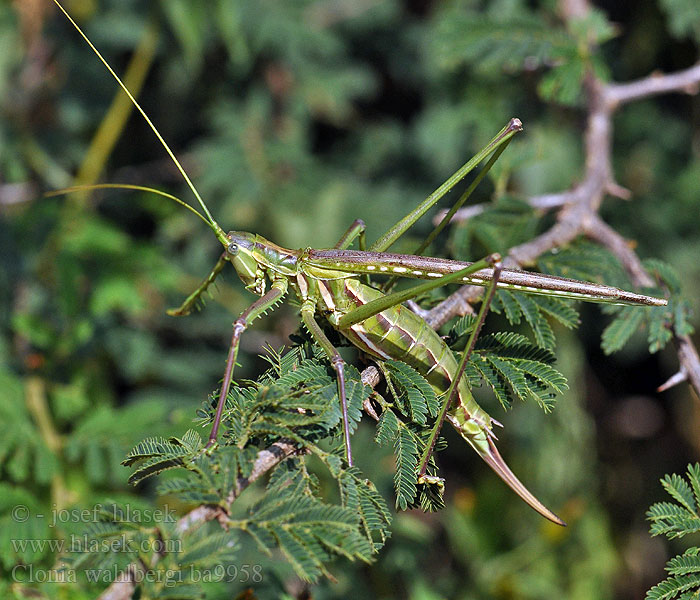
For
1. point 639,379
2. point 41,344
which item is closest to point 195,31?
point 41,344

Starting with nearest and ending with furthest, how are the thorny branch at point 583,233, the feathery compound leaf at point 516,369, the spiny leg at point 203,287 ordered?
the thorny branch at point 583,233, the feathery compound leaf at point 516,369, the spiny leg at point 203,287

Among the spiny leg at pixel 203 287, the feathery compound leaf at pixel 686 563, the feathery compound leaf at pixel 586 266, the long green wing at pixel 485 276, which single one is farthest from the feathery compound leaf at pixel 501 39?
the feathery compound leaf at pixel 686 563

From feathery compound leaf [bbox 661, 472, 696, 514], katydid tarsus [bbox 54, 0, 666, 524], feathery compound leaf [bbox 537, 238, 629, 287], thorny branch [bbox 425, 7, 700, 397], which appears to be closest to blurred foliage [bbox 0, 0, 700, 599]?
thorny branch [bbox 425, 7, 700, 397]

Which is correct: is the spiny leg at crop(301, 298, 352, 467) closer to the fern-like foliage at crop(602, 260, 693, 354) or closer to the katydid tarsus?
the katydid tarsus

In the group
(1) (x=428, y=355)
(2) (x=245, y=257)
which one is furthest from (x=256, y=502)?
(2) (x=245, y=257)

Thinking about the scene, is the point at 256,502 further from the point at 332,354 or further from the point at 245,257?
the point at 245,257

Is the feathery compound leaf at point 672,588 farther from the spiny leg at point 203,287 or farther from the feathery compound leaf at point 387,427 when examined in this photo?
the spiny leg at point 203,287

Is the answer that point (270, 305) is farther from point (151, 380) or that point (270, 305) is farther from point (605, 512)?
point (605, 512)
